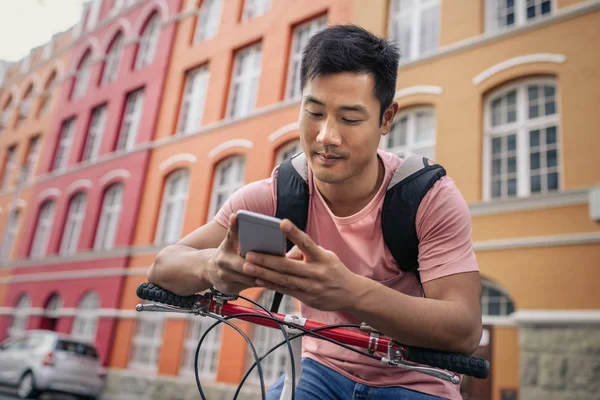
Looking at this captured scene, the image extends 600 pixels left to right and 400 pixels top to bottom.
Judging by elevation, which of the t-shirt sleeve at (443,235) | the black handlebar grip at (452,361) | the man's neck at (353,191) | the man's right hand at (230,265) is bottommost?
the black handlebar grip at (452,361)

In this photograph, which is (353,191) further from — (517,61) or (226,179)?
(226,179)

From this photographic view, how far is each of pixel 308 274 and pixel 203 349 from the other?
13087 mm

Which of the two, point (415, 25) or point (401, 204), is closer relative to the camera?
point (401, 204)

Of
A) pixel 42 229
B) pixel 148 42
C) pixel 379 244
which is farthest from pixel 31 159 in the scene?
pixel 379 244

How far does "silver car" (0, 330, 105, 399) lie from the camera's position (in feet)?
40.9

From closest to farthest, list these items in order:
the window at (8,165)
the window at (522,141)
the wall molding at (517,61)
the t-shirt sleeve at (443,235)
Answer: the t-shirt sleeve at (443,235) < the window at (522,141) < the wall molding at (517,61) < the window at (8,165)

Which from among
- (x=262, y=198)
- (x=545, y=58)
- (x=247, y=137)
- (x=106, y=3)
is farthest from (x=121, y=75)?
(x=262, y=198)

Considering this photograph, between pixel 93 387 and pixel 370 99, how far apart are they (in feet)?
45.7

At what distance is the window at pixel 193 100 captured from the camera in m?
17.4

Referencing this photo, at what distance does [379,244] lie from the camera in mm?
2189

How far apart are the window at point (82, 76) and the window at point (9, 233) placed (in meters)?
6.07

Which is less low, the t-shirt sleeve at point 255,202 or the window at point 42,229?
the window at point 42,229

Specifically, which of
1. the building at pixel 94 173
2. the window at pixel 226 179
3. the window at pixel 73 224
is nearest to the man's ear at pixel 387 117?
the window at pixel 226 179

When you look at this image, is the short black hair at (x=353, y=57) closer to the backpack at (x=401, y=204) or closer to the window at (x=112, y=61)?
the backpack at (x=401, y=204)
